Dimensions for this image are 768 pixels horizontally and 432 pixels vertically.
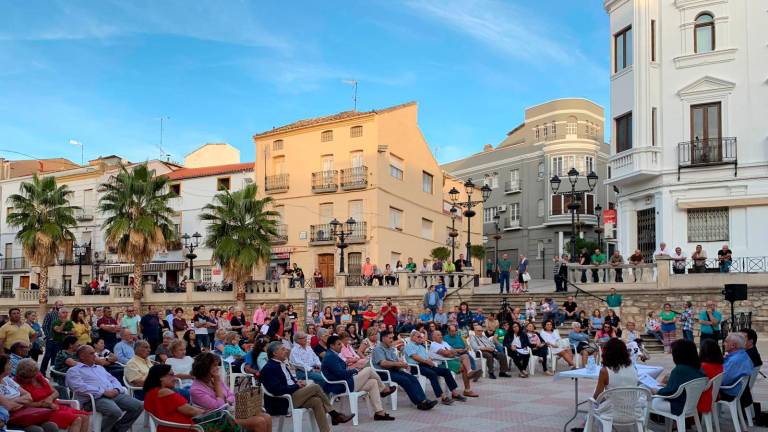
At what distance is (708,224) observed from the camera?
24.8 meters

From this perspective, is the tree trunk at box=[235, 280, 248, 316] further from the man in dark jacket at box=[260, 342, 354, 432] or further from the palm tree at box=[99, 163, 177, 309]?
the man in dark jacket at box=[260, 342, 354, 432]

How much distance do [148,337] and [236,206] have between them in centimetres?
1681

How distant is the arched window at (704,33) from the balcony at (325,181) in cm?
1914

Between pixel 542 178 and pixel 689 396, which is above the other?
pixel 542 178

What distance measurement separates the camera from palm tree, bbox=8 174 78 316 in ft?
123

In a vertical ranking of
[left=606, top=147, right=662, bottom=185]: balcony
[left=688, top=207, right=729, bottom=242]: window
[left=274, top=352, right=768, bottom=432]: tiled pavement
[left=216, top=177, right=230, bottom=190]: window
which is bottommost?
[left=274, top=352, right=768, bottom=432]: tiled pavement

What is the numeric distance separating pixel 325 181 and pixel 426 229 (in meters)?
7.36

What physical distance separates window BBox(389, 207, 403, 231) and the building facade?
40.2ft

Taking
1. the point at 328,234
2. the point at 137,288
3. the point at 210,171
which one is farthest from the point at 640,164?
the point at 210,171

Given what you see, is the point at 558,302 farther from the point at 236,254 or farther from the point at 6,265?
the point at 6,265

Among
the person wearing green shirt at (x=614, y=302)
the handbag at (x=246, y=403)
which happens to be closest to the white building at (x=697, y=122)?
the person wearing green shirt at (x=614, y=302)

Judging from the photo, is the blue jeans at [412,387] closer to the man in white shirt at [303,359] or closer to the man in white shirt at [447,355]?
the man in white shirt at [303,359]

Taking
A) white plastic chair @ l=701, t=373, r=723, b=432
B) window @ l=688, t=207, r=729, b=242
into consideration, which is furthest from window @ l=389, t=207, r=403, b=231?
white plastic chair @ l=701, t=373, r=723, b=432

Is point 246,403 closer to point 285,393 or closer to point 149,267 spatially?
point 285,393
